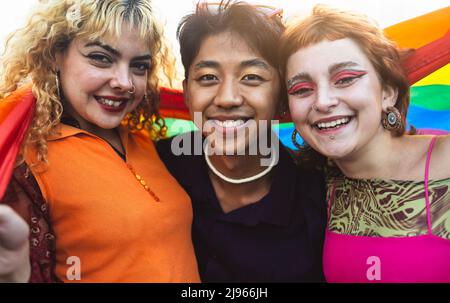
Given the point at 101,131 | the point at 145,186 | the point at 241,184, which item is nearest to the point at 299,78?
the point at 241,184

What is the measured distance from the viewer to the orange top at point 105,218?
70.5 inches

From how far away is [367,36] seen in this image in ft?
6.31

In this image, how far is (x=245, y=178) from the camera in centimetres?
225

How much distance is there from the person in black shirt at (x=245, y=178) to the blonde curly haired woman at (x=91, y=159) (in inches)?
5.3

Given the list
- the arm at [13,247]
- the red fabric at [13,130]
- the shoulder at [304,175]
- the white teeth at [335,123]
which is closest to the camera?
the arm at [13,247]

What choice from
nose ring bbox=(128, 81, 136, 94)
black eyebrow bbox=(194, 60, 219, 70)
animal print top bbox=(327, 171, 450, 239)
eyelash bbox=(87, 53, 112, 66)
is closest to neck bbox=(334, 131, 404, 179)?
animal print top bbox=(327, 171, 450, 239)

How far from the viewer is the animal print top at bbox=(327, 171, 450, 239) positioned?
5.95 ft

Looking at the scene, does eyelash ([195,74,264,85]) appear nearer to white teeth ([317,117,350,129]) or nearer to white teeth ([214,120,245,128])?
white teeth ([214,120,245,128])

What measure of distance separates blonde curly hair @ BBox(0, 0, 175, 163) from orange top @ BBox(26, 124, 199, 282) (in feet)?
0.27

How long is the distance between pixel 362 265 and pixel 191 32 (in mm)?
1181

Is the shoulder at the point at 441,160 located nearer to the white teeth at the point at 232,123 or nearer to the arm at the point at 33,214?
the white teeth at the point at 232,123

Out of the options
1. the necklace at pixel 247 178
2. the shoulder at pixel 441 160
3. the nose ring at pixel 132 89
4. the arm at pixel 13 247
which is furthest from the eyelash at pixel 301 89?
the arm at pixel 13 247

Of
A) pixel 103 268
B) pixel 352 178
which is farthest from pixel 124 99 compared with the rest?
pixel 352 178
